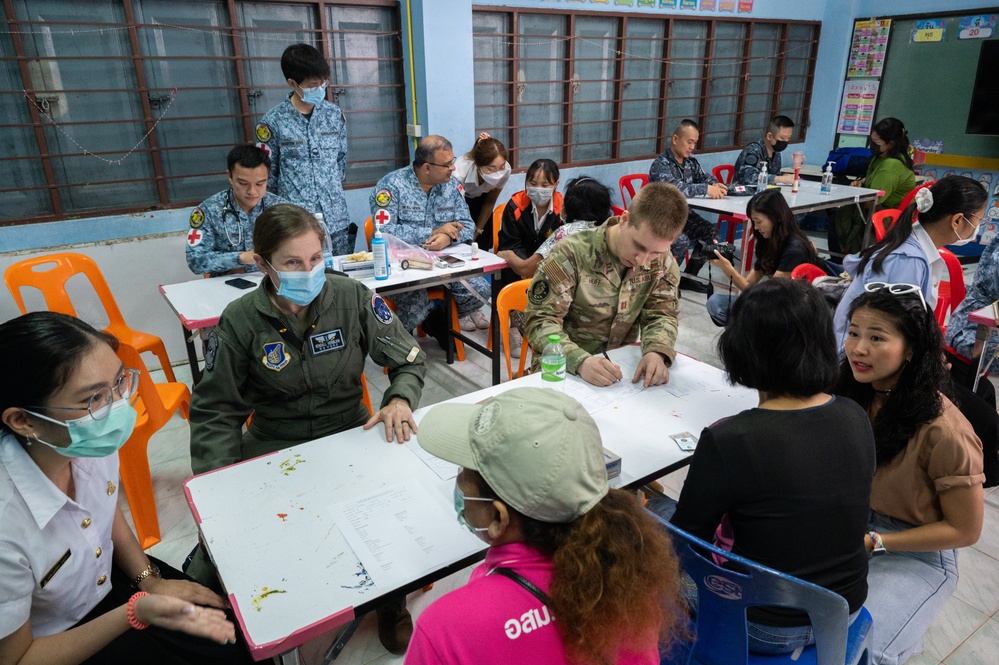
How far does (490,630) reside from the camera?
2.81ft

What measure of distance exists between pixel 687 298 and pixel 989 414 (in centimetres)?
353

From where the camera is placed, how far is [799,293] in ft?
4.47

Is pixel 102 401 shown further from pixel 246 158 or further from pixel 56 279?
pixel 56 279

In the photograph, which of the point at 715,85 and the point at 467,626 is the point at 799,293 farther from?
the point at 715,85

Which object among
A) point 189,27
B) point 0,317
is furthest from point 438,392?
point 189,27

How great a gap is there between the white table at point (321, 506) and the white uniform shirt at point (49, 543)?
210mm

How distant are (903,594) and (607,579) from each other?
3.70 feet

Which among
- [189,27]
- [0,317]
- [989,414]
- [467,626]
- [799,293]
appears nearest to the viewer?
[467,626]

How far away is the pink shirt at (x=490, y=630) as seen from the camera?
857 mm

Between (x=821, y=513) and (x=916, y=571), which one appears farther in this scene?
(x=916, y=571)

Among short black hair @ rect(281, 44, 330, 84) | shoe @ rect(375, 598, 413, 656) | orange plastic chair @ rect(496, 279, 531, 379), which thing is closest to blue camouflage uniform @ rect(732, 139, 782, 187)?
orange plastic chair @ rect(496, 279, 531, 379)

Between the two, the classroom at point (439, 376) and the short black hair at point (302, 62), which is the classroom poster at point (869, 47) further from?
the short black hair at point (302, 62)

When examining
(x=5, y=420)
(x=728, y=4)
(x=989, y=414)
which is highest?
(x=728, y=4)

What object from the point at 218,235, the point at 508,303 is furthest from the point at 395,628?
the point at 218,235
